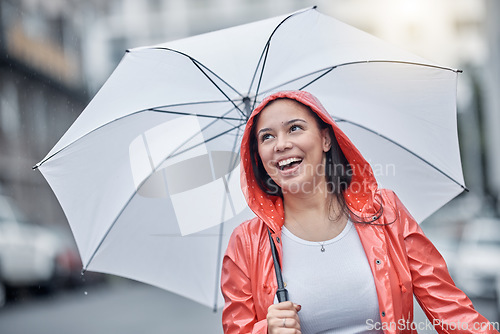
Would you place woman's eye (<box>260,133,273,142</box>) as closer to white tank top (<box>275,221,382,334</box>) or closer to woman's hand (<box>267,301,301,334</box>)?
white tank top (<box>275,221,382,334</box>)

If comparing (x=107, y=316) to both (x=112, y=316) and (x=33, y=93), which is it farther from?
(x=33, y=93)

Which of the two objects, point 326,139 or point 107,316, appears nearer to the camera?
point 326,139

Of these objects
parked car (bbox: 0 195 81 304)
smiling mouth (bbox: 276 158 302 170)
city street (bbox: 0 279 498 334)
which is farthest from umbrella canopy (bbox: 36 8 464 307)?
parked car (bbox: 0 195 81 304)

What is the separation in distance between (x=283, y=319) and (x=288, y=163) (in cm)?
66

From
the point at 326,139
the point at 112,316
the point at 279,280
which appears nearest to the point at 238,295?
the point at 279,280

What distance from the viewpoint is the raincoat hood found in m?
2.89

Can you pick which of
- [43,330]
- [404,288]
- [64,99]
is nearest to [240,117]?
[404,288]

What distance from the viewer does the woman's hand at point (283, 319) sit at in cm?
252

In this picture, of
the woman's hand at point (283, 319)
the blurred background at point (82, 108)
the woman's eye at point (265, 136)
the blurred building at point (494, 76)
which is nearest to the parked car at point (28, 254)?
the blurred background at point (82, 108)

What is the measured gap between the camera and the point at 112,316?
11.5 metres

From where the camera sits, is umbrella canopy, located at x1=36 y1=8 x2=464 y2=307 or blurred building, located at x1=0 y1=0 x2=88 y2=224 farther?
blurred building, located at x1=0 y1=0 x2=88 y2=224

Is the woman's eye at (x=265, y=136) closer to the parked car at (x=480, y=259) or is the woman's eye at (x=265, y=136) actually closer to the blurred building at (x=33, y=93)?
the parked car at (x=480, y=259)

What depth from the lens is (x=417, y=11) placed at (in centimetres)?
5841

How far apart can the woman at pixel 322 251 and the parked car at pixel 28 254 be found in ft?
33.7
